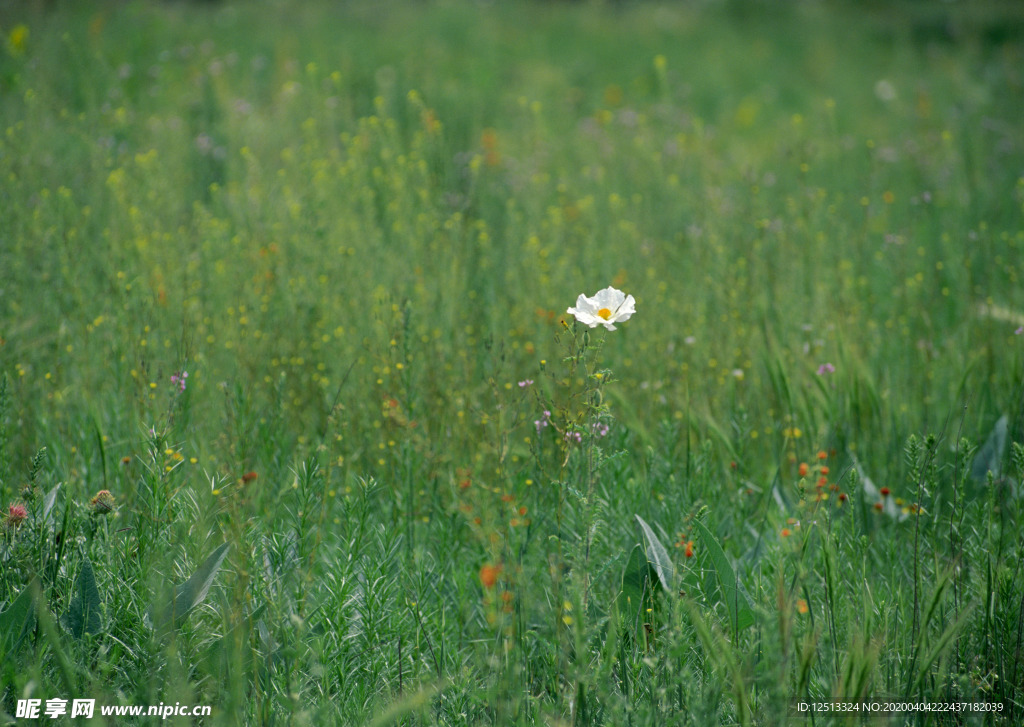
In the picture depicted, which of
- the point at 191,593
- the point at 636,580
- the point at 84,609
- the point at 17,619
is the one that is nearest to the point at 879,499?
the point at 636,580

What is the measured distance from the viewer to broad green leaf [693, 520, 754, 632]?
1.57m

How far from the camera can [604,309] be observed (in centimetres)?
173

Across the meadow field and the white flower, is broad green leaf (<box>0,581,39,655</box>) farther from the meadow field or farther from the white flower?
the white flower

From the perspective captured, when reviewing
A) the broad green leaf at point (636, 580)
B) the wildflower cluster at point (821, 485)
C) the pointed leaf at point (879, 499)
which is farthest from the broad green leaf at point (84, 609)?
the pointed leaf at point (879, 499)

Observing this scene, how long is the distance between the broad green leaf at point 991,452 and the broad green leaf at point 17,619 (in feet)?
7.81

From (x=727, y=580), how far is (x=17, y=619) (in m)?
1.40

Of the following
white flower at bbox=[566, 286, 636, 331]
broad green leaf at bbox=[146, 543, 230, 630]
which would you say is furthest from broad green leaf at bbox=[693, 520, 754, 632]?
broad green leaf at bbox=[146, 543, 230, 630]

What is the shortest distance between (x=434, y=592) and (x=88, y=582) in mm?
715

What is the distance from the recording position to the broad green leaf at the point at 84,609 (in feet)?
4.95

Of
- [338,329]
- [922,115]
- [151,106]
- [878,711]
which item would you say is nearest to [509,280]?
[338,329]

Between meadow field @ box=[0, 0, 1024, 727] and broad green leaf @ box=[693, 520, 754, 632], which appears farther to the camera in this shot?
broad green leaf @ box=[693, 520, 754, 632]

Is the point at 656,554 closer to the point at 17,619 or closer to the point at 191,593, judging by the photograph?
the point at 191,593

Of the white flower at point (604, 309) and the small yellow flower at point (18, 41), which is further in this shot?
the small yellow flower at point (18, 41)

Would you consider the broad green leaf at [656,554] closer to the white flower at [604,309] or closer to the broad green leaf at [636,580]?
the broad green leaf at [636,580]
